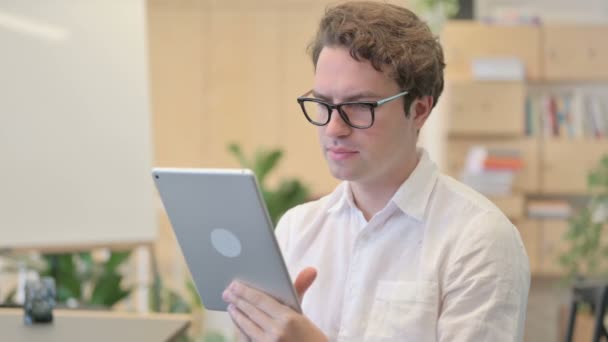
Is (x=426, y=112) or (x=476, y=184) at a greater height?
(x=426, y=112)

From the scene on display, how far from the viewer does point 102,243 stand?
139 inches

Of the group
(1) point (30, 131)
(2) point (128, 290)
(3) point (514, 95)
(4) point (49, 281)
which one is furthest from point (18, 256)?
(3) point (514, 95)

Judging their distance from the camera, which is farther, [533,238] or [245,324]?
[533,238]

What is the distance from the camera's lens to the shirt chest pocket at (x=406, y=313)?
149 centimetres

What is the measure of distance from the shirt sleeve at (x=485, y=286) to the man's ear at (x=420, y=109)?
A: 202 mm

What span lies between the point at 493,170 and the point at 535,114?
47 cm

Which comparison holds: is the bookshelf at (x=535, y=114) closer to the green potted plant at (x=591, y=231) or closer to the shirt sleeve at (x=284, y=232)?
the green potted plant at (x=591, y=231)

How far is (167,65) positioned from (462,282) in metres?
4.70

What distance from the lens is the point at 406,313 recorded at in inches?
58.9

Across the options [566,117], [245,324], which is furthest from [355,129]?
[566,117]

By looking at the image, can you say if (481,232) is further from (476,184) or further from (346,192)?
(476,184)

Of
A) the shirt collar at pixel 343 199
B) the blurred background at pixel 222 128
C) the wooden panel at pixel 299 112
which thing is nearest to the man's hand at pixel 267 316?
the shirt collar at pixel 343 199

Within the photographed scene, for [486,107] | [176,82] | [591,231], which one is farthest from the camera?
[176,82]

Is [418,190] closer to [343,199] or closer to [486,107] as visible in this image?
[343,199]
